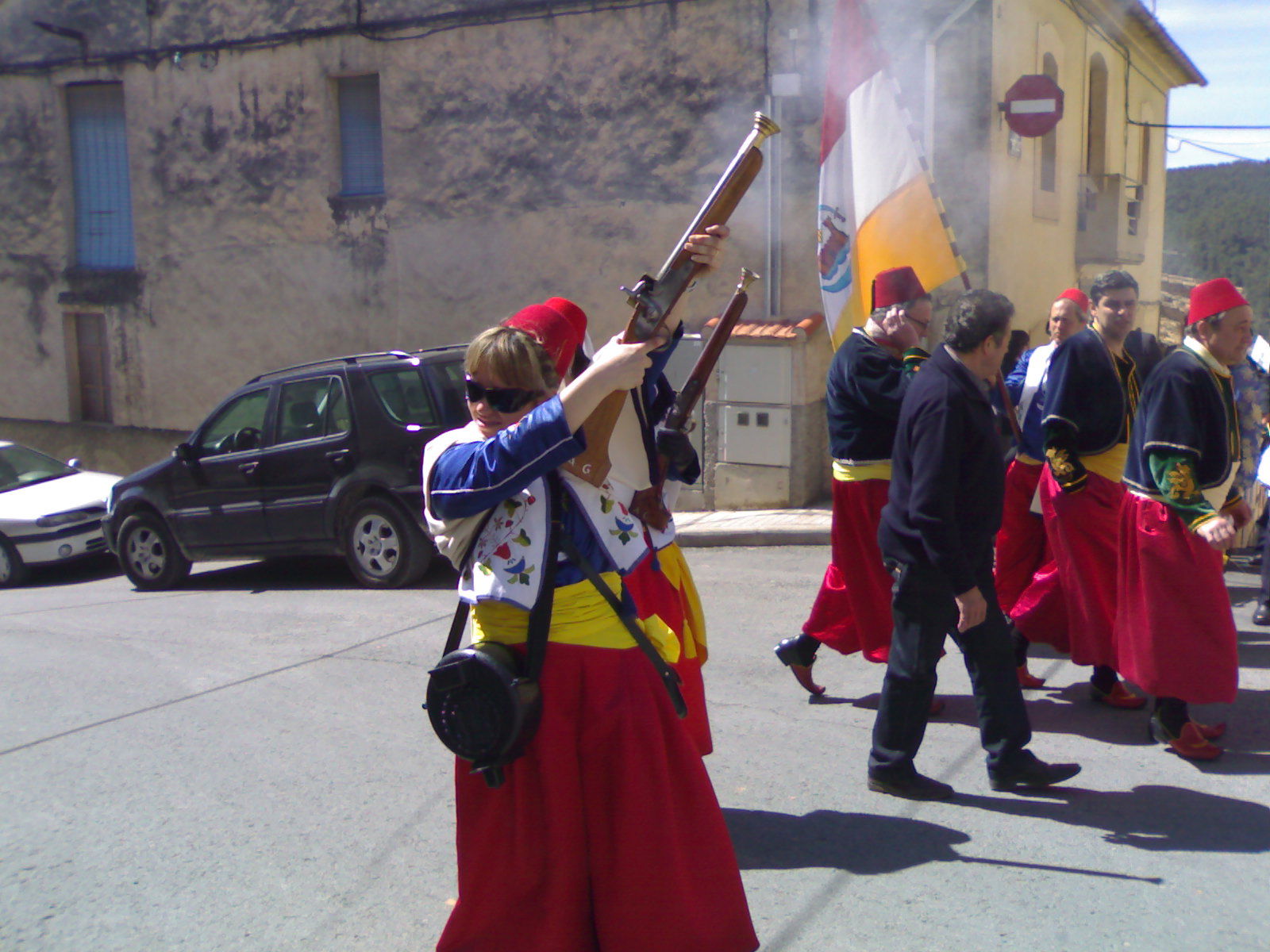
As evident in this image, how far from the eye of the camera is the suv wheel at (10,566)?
11.1 metres

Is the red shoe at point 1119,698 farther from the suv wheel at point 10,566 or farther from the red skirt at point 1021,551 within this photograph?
the suv wheel at point 10,566

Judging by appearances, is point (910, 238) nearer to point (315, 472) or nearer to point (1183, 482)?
point (1183, 482)

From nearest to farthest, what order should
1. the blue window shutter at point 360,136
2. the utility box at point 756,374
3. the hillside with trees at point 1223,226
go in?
the utility box at point 756,374, the blue window shutter at point 360,136, the hillside with trees at point 1223,226

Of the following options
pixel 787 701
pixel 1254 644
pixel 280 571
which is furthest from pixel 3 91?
pixel 1254 644

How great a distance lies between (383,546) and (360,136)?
7.23m

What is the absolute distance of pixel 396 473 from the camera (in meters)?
8.50

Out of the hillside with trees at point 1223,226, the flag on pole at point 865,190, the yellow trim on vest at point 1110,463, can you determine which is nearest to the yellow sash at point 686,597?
the yellow trim on vest at point 1110,463

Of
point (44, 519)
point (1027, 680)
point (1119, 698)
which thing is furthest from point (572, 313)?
point (44, 519)

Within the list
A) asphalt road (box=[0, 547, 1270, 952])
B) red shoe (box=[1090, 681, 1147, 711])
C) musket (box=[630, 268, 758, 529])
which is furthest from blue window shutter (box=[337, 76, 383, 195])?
red shoe (box=[1090, 681, 1147, 711])

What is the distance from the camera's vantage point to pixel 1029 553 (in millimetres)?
5625

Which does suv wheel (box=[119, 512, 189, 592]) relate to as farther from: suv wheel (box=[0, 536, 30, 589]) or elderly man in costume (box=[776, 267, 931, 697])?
elderly man in costume (box=[776, 267, 931, 697])

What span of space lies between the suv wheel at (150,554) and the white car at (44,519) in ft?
3.43

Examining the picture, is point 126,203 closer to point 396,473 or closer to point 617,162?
point 617,162

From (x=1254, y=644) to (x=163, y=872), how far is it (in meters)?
5.18
